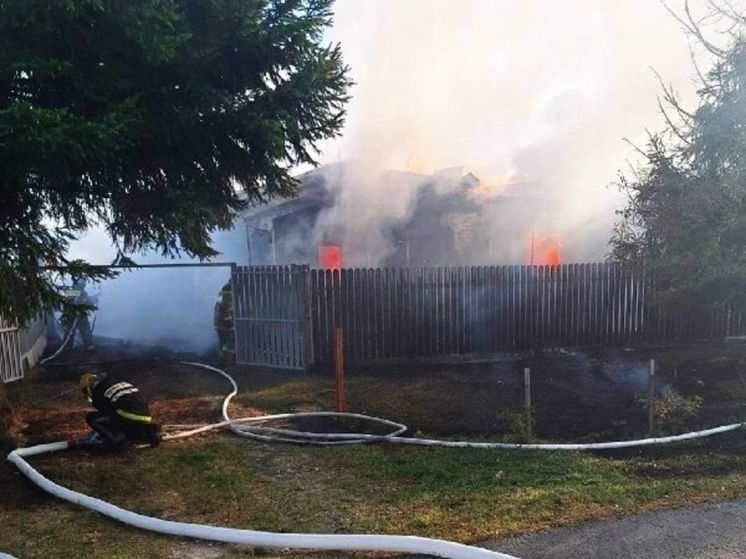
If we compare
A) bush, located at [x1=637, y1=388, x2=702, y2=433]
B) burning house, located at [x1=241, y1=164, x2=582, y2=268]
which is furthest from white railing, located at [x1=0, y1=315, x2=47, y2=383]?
bush, located at [x1=637, y1=388, x2=702, y2=433]

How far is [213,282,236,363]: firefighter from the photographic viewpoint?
10.5 meters

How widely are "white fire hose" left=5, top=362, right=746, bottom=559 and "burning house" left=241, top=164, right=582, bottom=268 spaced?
8598 mm

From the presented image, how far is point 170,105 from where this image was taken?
493 centimetres

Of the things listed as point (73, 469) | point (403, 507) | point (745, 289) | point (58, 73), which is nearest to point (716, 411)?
point (745, 289)

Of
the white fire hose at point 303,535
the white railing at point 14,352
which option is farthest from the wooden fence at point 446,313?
the white railing at point 14,352

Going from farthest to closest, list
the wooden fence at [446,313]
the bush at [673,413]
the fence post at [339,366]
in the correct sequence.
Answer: the wooden fence at [446,313] → the fence post at [339,366] → the bush at [673,413]

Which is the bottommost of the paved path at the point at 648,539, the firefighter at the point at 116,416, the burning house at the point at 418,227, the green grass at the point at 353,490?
the green grass at the point at 353,490

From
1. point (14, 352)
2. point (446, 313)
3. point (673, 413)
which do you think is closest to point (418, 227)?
point (446, 313)

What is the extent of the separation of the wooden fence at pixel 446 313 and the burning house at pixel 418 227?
4751 millimetres

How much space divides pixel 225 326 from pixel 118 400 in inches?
213

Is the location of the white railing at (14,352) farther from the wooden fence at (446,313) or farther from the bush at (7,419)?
the wooden fence at (446,313)

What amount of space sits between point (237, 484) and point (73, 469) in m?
1.56

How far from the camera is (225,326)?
10.8 metres

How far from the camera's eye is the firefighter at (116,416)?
212 inches
